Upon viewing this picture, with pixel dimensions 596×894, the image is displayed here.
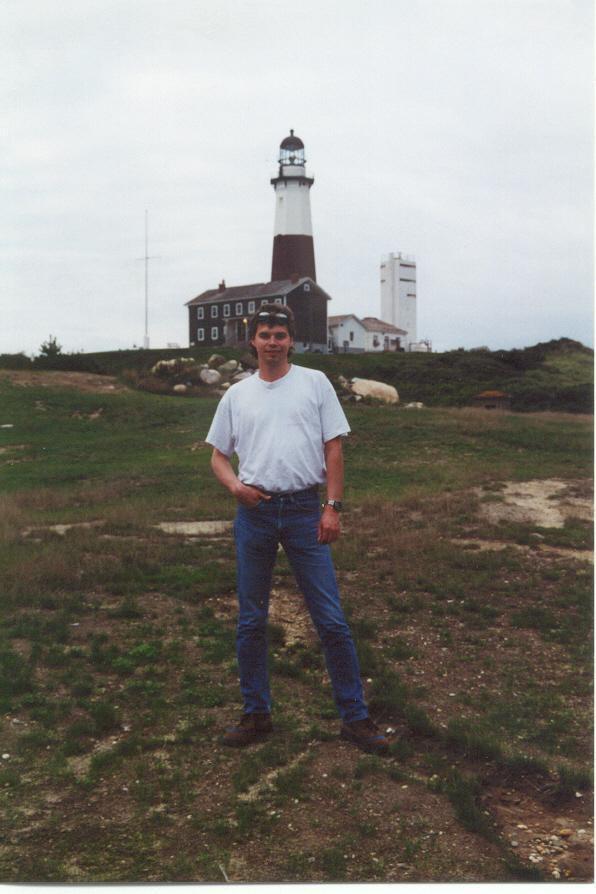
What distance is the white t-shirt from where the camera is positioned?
434 cm

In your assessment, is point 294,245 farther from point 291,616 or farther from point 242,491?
point 242,491

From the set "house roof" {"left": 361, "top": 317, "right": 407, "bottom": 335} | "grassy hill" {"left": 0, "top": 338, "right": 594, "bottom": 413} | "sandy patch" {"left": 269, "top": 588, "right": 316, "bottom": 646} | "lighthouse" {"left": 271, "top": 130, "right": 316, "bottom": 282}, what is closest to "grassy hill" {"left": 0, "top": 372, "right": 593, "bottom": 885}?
"sandy patch" {"left": 269, "top": 588, "right": 316, "bottom": 646}

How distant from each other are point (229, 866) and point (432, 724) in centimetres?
183

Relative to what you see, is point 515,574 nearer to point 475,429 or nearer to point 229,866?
point 229,866

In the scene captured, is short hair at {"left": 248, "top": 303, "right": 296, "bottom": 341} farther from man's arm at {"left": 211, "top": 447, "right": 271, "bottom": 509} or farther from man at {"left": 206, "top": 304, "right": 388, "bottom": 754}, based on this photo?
man's arm at {"left": 211, "top": 447, "right": 271, "bottom": 509}

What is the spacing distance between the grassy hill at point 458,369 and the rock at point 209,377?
102cm

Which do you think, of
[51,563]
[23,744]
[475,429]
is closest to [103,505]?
[51,563]

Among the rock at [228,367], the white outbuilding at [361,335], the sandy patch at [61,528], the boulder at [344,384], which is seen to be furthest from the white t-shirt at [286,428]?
the white outbuilding at [361,335]

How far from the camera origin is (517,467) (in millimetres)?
16422

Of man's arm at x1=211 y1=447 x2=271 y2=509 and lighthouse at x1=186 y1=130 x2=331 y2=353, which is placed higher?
lighthouse at x1=186 y1=130 x2=331 y2=353

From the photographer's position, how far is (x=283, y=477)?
4340mm

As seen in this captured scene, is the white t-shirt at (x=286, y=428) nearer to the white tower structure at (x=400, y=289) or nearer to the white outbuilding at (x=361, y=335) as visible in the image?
the white tower structure at (x=400, y=289)

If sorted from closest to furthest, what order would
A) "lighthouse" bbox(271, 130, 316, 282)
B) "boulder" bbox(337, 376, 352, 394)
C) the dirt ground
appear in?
1. the dirt ground
2. "boulder" bbox(337, 376, 352, 394)
3. "lighthouse" bbox(271, 130, 316, 282)

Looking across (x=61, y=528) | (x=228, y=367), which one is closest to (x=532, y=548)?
(x=61, y=528)
